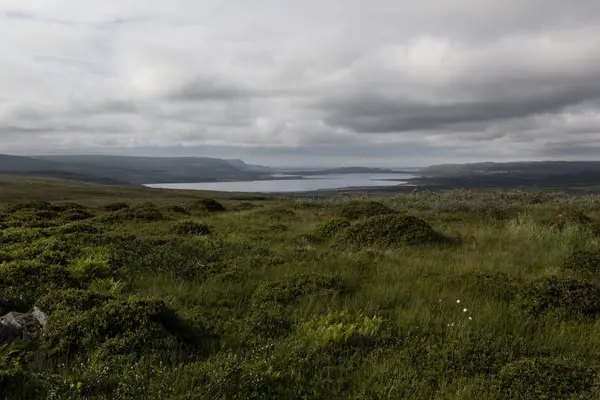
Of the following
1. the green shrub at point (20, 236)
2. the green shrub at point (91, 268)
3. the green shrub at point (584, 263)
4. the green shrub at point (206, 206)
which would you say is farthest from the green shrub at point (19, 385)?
the green shrub at point (206, 206)

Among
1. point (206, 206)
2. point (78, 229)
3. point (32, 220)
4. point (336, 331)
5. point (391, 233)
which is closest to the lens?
point (336, 331)

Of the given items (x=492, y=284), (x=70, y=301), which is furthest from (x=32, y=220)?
(x=492, y=284)

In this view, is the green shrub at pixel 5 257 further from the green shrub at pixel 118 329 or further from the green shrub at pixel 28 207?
the green shrub at pixel 28 207

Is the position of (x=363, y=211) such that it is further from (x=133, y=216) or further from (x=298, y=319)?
(x=298, y=319)

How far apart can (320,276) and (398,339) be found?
8.71 feet

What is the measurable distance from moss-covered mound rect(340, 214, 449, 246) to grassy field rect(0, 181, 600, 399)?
17 cm

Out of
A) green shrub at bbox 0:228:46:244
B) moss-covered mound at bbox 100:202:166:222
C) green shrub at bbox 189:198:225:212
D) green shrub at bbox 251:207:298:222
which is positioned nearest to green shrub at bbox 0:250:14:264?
green shrub at bbox 0:228:46:244

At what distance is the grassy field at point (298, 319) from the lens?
13.9ft

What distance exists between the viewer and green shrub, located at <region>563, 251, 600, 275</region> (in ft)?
29.9

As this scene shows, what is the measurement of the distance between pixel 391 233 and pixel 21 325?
9760 mm

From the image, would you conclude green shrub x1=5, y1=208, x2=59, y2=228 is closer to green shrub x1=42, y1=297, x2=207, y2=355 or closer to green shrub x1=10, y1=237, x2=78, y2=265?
green shrub x1=10, y1=237, x2=78, y2=265

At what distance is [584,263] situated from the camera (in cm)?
939

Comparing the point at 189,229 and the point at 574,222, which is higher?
the point at 574,222

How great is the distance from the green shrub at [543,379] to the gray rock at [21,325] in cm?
563
